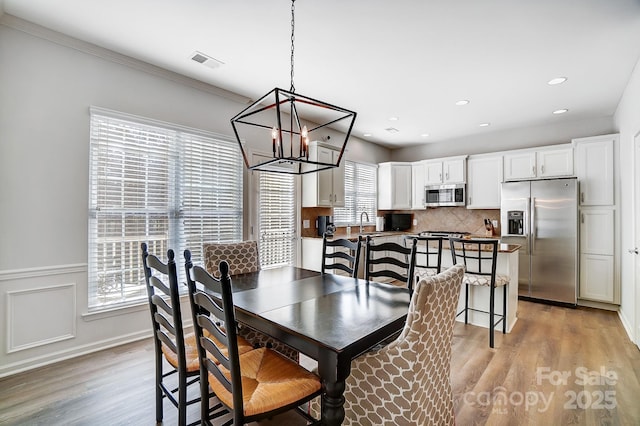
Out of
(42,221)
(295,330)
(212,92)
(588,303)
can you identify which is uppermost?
(212,92)

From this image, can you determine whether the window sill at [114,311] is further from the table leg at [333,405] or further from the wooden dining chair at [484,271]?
the wooden dining chair at [484,271]

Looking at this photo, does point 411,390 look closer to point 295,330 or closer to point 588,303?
point 295,330

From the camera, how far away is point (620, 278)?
409cm

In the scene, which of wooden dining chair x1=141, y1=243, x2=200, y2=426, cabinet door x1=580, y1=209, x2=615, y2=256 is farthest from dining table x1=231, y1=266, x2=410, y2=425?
cabinet door x1=580, y1=209, x2=615, y2=256

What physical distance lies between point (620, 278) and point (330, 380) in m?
4.76

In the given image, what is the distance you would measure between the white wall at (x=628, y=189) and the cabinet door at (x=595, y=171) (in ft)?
0.77

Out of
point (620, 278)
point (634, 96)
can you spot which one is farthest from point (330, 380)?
point (620, 278)

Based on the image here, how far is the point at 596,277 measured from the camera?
169 inches

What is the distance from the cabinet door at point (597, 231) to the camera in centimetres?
417

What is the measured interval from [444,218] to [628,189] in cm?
287

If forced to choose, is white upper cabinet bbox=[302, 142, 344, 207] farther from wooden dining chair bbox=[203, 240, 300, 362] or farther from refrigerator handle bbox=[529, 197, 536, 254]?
refrigerator handle bbox=[529, 197, 536, 254]

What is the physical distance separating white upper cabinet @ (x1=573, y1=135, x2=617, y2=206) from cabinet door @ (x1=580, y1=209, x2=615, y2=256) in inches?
5.4

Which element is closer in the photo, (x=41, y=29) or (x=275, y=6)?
(x=275, y=6)

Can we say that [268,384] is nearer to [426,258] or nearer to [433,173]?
[426,258]
